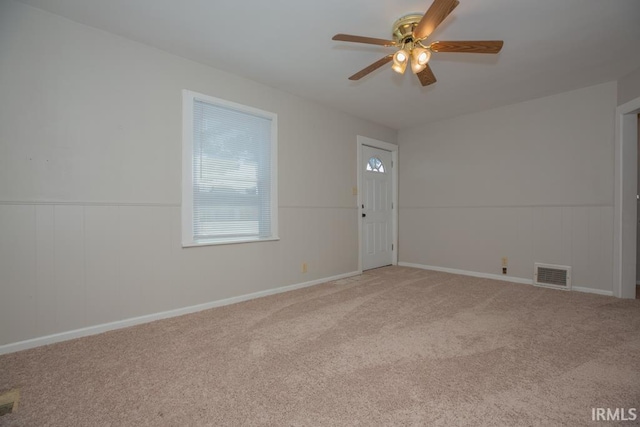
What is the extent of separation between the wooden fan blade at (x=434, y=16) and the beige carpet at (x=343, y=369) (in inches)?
84.4

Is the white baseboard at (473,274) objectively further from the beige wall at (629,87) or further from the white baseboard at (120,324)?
the white baseboard at (120,324)

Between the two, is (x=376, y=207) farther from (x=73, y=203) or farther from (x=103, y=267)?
(x=73, y=203)

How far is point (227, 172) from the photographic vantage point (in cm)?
304

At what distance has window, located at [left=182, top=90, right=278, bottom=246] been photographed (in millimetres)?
2770

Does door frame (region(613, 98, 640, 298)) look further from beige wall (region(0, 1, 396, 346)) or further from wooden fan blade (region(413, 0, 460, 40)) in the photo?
beige wall (region(0, 1, 396, 346))

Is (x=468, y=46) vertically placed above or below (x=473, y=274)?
above

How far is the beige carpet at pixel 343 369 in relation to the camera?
1377 millimetres

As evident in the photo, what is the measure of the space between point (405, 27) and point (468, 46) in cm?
50

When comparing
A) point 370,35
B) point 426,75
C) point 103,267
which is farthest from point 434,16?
point 103,267

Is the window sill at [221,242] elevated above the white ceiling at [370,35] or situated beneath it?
situated beneath

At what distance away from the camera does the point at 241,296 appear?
10.3 ft

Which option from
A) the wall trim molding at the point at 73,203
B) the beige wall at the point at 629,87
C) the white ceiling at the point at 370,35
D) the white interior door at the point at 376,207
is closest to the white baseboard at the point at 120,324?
the wall trim molding at the point at 73,203

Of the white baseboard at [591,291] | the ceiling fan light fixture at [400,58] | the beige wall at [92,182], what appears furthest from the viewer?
the white baseboard at [591,291]

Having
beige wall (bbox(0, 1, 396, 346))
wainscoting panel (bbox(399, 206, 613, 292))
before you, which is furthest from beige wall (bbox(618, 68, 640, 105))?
beige wall (bbox(0, 1, 396, 346))
